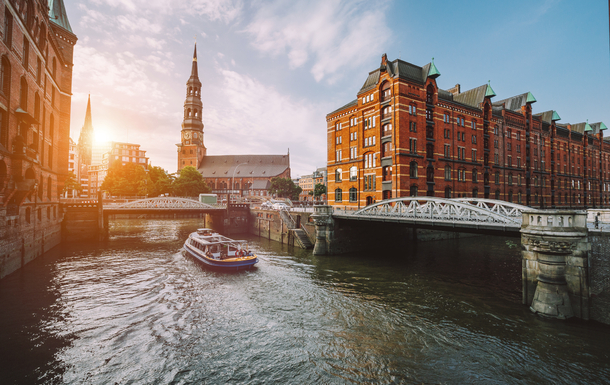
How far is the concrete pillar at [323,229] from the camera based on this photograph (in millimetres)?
27172

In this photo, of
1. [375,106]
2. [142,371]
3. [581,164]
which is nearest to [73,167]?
[375,106]

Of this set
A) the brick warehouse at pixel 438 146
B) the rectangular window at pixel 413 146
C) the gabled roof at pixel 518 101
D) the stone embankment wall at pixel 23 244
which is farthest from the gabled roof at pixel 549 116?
the stone embankment wall at pixel 23 244

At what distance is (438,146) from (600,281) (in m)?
27.9

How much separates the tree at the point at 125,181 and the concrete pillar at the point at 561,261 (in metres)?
78.3

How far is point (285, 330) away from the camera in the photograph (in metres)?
12.2

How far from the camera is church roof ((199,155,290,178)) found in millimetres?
112188

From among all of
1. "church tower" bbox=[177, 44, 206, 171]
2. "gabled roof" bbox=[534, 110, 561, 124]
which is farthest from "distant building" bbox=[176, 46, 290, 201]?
"gabled roof" bbox=[534, 110, 561, 124]

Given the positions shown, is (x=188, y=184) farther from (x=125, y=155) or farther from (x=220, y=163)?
(x=125, y=155)

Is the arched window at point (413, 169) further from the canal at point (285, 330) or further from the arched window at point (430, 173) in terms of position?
the canal at point (285, 330)

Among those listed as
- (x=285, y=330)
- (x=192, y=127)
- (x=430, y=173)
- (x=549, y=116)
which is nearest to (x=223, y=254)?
(x=285, y=330)

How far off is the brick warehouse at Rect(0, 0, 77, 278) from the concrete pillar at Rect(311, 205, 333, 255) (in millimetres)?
21250

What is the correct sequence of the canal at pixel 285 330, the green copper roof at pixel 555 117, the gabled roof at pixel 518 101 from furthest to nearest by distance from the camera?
the green copper roof at pixel 555 117
the gabled roof at pixel 518 101
the canal at pixel 285 330

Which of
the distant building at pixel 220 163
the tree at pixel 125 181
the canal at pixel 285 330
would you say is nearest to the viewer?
the canal at pixel 285 330

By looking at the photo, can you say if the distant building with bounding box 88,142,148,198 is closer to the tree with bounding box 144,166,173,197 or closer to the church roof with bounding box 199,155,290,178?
the church roof with bounding box 199,155,290,178
